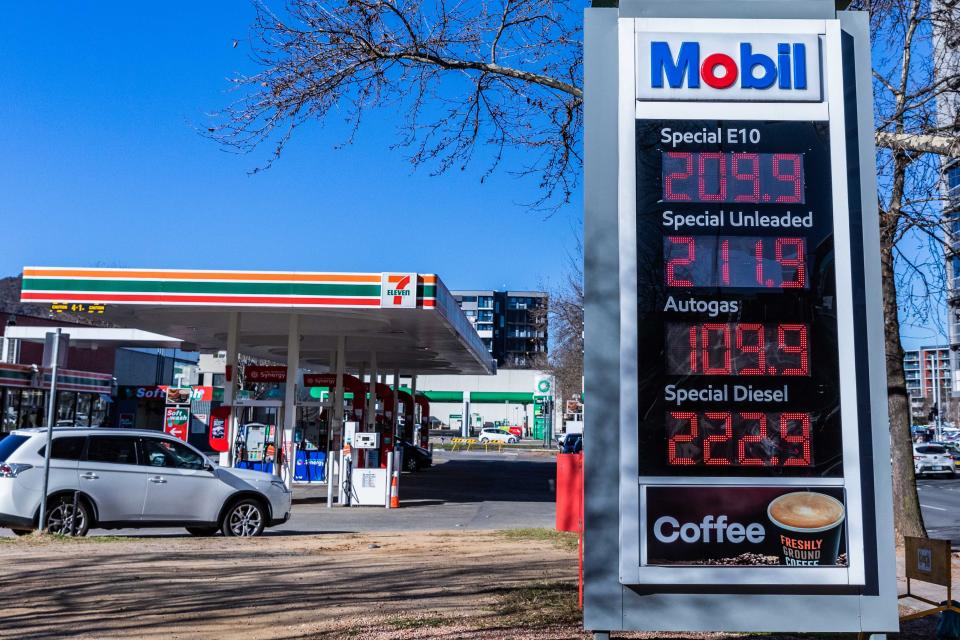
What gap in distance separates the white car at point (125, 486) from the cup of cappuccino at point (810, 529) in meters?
10.8

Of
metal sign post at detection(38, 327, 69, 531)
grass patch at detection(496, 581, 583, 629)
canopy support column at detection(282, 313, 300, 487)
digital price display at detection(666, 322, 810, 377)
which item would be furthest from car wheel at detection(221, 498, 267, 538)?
digital price display at detection(666, 322, 810, 377)

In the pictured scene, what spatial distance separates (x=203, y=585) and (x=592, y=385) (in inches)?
191

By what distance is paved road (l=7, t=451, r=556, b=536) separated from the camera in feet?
56.5

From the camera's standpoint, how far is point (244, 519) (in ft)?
47.8

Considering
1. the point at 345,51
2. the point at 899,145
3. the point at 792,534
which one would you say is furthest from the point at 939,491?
the point at 792,534

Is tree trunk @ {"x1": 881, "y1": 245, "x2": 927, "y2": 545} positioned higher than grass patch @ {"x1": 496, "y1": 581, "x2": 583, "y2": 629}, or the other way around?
tree trunk @ {"x1": 881, "y1": 245, "x2": 927, "y2": 545}

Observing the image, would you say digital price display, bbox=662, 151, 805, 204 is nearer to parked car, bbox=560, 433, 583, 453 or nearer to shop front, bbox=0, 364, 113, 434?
shop front, bbox=0, 364, 113, 434

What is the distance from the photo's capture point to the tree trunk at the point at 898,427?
1295 cm

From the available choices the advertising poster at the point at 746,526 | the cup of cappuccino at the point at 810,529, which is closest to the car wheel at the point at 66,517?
the advertising poster at the point at 746,526

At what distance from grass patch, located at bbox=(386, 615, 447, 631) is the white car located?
7.89 meters

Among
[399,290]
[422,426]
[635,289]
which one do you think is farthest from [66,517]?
[422,426]

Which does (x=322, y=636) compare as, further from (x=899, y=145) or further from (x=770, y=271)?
(x=899, y=145)

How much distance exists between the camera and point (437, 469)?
38.7m

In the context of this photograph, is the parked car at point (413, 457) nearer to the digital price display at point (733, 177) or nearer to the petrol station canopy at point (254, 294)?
the petrol station canopy at point (254, 294)
